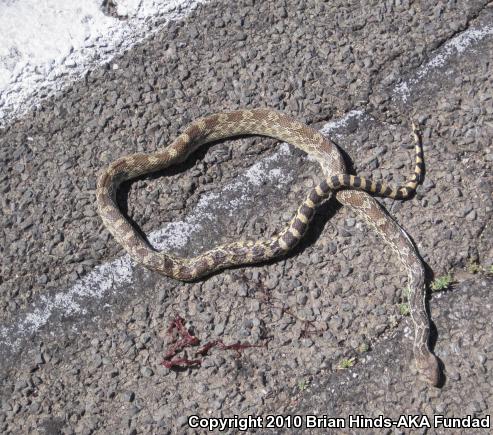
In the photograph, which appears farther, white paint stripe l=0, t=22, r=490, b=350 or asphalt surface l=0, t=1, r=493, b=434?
white paint stripe l=0, t=22, r=490, b=350

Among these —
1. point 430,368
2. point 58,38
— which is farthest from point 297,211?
point 58,38

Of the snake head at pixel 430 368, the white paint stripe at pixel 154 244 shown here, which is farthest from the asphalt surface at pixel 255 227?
the snake head at pixel 430 368

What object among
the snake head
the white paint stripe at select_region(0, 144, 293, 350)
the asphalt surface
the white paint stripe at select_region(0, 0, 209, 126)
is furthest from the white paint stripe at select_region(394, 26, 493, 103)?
the snake head

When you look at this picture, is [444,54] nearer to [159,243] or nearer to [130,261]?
[159,243]

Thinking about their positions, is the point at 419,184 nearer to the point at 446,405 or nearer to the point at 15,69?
the point at 446,405

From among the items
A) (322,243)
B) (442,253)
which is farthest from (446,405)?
(322,243)

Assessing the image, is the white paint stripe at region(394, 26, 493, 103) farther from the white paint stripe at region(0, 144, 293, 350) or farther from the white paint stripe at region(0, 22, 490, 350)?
the white paint stripe at region(0, 144, 293, 350)
